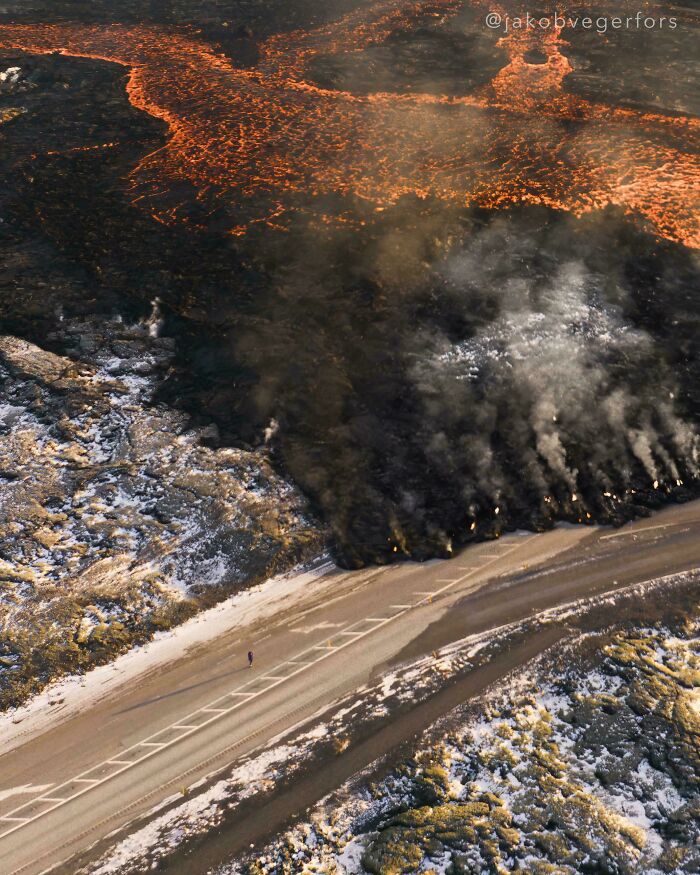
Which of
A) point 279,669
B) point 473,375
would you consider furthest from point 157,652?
point 473,375

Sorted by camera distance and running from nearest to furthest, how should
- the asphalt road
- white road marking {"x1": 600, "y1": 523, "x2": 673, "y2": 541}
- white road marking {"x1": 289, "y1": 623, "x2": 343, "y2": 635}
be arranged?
the asphalt road
white road marking {"x1": 289, "y1": 623, "x2": 343, "y2": 635}
white road marking {"x1": 600, "y1": 523, "x2": 673, "y2": 541}

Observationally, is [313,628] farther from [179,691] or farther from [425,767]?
[425,767]

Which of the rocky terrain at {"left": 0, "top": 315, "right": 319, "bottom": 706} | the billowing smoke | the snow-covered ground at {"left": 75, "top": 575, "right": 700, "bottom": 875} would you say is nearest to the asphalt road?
the snow-covered ground at {"left": 75, "top": 575, "right": 700, "bottom": 875}

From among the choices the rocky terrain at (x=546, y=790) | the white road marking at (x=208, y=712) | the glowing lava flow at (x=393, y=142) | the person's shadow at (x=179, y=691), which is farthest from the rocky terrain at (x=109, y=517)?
the glowing lava flow at (x=393, y=142)

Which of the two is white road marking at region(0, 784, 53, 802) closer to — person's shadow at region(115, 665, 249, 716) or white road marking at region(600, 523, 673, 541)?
person's shadow at region(115, 665, 249, 716)

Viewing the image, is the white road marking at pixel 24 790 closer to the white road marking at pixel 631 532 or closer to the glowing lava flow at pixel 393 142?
the white road marking at pixel 631 532

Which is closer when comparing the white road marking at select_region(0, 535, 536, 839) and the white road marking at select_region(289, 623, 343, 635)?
the white road marking at select_region(0, 535, 536, 839)

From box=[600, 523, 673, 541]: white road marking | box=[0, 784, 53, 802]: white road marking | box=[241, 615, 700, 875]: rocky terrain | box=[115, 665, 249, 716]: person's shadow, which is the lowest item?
A: box=[241, 615, 700, 875]: rocky terrain
